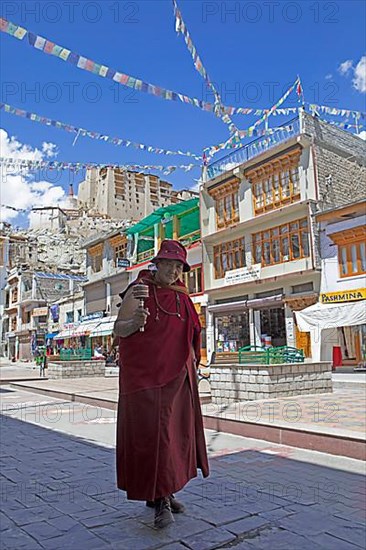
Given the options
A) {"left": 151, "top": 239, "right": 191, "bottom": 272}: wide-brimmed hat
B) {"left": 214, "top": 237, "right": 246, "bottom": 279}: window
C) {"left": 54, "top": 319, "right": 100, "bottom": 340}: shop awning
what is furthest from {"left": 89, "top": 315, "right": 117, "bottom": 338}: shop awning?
{"left": 151, "top": 239, "right": 191, "bottom": 272}: wide-brimmed hat

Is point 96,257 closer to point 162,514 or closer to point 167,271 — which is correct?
point 167,271

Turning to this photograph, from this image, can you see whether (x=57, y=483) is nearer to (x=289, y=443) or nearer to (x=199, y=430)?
(x=199, y=430)

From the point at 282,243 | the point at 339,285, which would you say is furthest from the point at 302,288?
the point at 282,243

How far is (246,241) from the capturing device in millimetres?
24016

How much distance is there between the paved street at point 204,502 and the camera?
2.93 meters

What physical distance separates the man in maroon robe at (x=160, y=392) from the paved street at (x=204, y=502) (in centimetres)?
29

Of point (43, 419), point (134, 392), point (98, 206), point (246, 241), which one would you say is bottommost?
point (43, 419)

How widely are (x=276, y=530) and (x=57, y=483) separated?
209cm

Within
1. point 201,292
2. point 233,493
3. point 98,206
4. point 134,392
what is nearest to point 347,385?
point 233,493

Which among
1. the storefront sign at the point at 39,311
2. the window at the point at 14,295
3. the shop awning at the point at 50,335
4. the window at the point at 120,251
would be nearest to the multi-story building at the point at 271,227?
the window at the point at 120,251

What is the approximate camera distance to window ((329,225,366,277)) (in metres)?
18.5

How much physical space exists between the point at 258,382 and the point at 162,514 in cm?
632

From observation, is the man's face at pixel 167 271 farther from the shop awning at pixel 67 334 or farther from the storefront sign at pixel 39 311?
the storefront sign at pixel 39 311

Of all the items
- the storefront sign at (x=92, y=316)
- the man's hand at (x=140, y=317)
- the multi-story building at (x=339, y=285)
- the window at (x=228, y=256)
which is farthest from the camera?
the storefront sign at (x=92, y=316)
